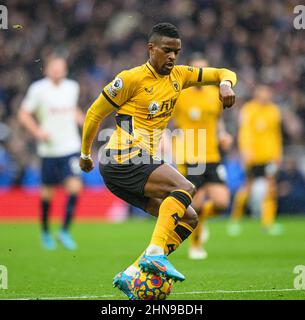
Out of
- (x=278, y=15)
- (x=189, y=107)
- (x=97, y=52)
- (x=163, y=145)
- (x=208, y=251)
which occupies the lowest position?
(x=208, y=251)

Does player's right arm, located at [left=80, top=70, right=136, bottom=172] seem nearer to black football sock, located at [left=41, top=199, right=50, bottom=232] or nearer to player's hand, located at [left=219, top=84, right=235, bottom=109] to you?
player's hand, located at [left=219, top=84, right=235, bottom=109]

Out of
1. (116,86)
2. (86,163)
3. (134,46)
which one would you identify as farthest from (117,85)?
(134,46)

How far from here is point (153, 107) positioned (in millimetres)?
6945

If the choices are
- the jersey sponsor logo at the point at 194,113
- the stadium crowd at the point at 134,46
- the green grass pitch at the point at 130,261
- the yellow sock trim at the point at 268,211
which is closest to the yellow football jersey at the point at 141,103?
the green grass pitch at the point at 130,261

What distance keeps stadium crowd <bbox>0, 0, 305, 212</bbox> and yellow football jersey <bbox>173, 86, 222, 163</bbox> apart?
6.73 m

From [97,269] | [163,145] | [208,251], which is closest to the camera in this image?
[97,269]

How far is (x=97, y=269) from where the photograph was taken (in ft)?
29.4

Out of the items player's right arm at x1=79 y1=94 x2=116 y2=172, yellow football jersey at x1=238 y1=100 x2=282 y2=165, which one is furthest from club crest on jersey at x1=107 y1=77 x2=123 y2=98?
yellow football jersey at x1=238 y1=100 x2=282 y2=165

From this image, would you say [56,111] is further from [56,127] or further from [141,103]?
[141,103]

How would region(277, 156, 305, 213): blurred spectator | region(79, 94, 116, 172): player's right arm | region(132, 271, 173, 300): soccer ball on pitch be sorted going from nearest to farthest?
region(132, 271, 173, 300): soccer ball on pitch, region(79, 94, 116, 172): player's right arm, region(277, 156, 305, 213): blurred spectator

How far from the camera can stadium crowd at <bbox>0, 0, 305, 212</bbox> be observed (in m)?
18.4
